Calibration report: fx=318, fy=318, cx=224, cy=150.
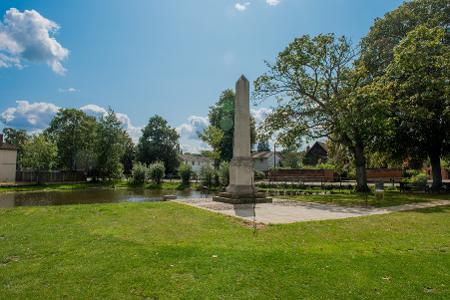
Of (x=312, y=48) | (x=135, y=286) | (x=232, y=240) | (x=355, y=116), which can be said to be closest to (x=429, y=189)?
(x=355, y=116)

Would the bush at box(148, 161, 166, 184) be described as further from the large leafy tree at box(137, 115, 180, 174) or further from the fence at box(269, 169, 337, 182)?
the large leafy tree at box(137, 115, 180, 174)

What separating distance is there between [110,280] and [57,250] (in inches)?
85.5

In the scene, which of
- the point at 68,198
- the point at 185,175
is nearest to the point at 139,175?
the point at 185,175

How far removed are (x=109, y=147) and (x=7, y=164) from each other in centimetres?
1322

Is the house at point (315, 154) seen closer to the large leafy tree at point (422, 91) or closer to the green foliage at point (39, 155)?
the large leafy tree at point (422, 91)

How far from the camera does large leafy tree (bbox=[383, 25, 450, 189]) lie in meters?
18.2

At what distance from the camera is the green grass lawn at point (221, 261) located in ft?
14.9

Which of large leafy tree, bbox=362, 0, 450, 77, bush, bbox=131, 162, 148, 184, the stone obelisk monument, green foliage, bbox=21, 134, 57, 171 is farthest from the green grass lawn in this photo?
green foliage, bbox=21, 134, 57, 171

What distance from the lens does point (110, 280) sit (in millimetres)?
4777

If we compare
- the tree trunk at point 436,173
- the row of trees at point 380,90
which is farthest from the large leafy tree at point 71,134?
the tree trunk at point 436,173

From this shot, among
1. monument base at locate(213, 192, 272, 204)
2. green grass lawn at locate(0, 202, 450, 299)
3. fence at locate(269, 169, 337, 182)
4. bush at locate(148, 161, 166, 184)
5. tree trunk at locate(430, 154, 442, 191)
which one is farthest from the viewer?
bush at locate(148, 161, 166, 184)

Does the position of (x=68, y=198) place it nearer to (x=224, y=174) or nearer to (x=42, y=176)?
(x=224, y=174)

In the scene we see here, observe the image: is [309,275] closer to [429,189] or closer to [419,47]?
[419,47]

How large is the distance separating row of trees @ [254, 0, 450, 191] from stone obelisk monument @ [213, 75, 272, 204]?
21.0 feet
